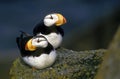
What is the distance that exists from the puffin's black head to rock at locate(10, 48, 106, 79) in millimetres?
349

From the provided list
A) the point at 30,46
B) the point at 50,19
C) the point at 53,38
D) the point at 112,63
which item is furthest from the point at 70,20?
the point at 112,63

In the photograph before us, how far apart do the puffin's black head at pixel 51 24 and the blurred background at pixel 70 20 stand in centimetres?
351

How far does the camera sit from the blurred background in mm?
10719

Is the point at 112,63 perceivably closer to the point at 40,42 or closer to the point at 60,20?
the point at 40,42

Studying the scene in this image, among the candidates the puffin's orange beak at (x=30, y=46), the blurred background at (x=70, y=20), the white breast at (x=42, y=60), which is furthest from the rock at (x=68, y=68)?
the blurred background at (x=70, y=20)

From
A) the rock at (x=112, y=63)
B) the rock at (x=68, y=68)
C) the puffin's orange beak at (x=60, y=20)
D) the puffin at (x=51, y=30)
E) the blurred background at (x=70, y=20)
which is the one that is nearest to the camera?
the rock at (x=112, y=63)

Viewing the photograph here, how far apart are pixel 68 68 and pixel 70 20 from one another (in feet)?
34.3

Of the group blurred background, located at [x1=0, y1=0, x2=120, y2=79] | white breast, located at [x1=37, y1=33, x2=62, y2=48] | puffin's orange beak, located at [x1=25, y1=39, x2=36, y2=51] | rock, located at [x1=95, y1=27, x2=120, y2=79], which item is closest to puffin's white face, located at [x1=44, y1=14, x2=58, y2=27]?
white breast, located at [x1=37, y1=33, x2=62, y2=48]

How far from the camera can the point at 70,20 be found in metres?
16.1

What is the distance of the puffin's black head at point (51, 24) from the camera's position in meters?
6.12

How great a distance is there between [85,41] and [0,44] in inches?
154

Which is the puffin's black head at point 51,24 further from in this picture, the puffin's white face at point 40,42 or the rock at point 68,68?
the puffin's white face at point 40,42

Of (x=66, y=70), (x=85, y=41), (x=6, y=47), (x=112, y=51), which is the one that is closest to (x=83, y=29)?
(x=85, y=41)

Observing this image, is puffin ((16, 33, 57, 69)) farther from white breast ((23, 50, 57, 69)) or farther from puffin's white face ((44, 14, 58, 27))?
puffin's white face ((44, 14, 58, 27))
